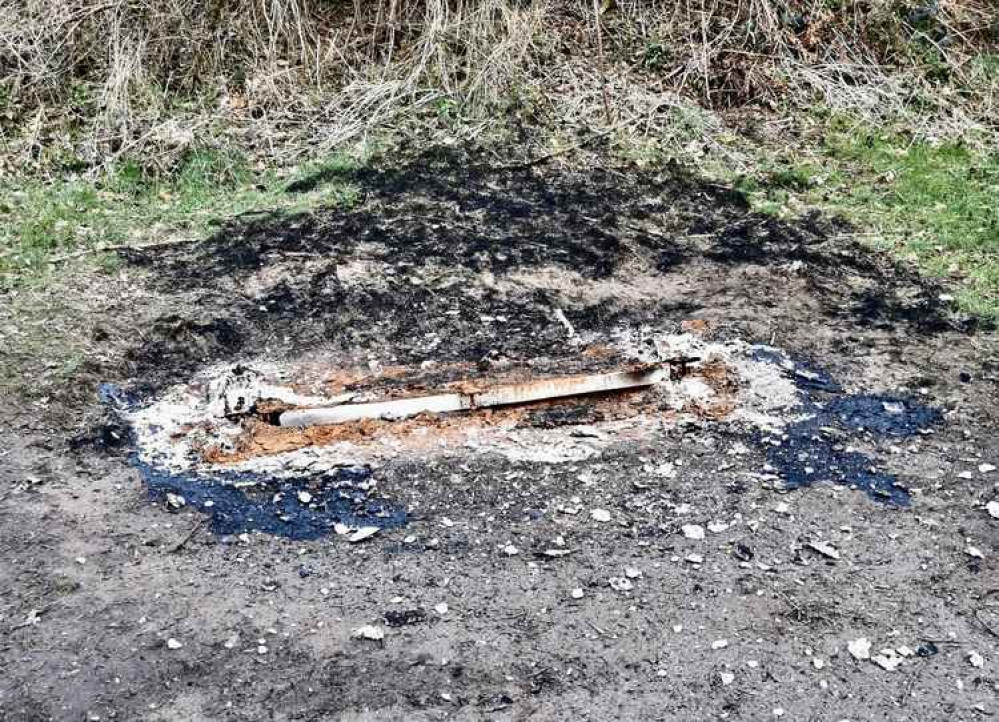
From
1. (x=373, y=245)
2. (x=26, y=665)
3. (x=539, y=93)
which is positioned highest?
(x=539, y=93)

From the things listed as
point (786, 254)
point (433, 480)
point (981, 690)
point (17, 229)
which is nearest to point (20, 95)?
point (17, 229)

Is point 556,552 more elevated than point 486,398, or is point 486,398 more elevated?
point 486,398

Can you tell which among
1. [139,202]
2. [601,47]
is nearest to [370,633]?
[139,202]

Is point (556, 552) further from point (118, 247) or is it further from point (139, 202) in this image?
point (139, 202)

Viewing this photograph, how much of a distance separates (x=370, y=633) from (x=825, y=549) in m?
1.53

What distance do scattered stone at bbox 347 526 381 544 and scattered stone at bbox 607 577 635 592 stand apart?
0.82 m

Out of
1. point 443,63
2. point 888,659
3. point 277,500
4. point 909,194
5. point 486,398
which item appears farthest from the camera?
point 443,63

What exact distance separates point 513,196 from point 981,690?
364cm

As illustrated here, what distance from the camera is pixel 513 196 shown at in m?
5.82

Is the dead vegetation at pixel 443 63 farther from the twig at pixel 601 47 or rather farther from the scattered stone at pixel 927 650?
the scattered stone at pixel 927 650

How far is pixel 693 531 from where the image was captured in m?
3.55

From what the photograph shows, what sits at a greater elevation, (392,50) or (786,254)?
(392,50)

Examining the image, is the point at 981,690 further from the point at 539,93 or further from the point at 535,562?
the point at 539,93

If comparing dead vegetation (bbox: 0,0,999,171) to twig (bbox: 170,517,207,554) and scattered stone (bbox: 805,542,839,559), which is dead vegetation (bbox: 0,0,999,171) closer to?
twig (bbox: 170,517,207,554)
